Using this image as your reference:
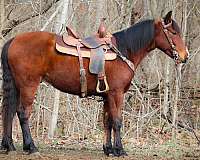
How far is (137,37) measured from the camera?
22.1ft

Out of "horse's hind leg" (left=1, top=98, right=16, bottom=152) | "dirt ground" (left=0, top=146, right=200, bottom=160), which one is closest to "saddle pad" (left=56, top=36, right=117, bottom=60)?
"horse's hind leg" (left=1, top=98, right=16, bottom=152)

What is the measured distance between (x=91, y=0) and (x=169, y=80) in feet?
8.54

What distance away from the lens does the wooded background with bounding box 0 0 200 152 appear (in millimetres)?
9992

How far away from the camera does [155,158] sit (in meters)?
6.52

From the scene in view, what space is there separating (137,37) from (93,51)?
0.66 metres

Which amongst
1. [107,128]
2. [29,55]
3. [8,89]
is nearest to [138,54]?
[107,128]

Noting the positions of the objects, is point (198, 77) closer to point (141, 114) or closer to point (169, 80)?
point (169, 80)

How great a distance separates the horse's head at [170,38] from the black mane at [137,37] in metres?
0.12

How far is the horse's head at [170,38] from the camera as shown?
6785 mm

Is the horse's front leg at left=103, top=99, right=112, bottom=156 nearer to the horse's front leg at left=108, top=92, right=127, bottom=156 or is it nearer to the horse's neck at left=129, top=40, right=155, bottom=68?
the horse's front leg at left=108, top=92, right=127, bottom=156

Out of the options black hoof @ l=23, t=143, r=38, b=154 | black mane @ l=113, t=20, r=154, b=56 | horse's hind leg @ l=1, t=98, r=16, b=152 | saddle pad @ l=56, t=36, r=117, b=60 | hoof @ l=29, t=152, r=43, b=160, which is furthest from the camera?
black mane @ l=113, t=20, r=154, b=56

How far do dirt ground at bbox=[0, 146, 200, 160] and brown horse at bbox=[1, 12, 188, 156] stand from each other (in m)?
0.19

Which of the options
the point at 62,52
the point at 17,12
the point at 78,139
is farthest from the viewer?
the point at 17,12

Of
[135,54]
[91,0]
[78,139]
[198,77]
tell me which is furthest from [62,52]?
[198,77]
